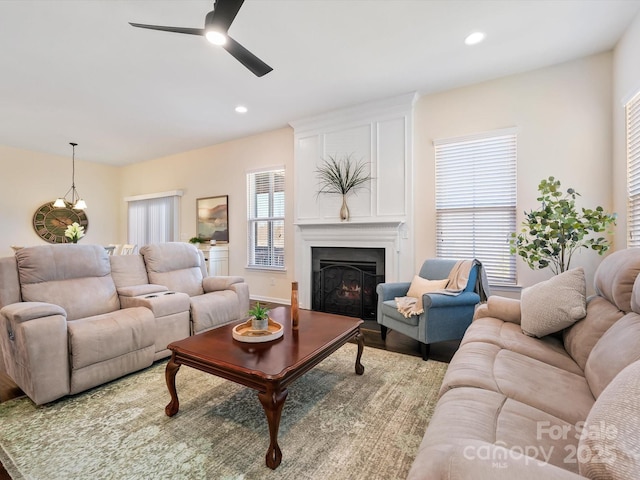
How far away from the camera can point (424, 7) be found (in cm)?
240

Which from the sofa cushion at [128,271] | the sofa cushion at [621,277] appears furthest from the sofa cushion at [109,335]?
the sofa cushion at [621,277]

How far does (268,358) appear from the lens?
68.7 inches

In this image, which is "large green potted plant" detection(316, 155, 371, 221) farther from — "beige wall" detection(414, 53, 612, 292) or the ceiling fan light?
the ceiling fan light

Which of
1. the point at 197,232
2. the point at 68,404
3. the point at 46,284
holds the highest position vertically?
the point at 197,232

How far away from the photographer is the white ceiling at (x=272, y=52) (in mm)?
2434

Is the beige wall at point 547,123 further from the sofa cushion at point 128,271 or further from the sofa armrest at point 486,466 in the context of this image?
the sofa cushion at point 128,271

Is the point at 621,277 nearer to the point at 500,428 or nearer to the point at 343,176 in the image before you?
the point at 500,428

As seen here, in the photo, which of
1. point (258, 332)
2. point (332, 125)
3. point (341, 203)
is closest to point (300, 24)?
point (332, 125)

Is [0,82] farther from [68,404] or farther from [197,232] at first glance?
[68,404]

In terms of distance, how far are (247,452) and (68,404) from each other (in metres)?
1.41

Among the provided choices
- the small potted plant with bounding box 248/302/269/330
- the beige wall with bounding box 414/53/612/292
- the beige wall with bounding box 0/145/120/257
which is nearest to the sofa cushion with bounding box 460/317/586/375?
the small potted plant with bounding box 248/302/269/330

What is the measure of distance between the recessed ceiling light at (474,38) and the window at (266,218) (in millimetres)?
3148

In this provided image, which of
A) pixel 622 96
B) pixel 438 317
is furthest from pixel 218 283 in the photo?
pixel 622 96

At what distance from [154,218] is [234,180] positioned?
254cm
